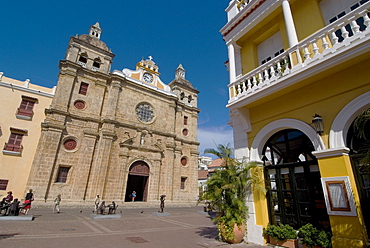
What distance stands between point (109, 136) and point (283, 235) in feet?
57.0

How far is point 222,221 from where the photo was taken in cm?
666

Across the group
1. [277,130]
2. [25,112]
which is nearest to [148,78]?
[25,112]

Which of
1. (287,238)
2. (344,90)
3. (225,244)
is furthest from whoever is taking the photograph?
(225,244)

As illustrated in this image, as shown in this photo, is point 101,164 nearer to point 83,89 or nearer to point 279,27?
point 83,89

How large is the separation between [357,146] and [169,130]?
20666 mm

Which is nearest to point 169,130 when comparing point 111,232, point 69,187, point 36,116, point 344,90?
point 69,187

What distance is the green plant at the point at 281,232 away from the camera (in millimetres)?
5395

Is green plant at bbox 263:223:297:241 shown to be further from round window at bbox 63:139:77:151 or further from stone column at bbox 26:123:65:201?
round window at bbox 63:139:77:151

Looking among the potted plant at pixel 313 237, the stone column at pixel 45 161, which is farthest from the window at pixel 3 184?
the potted plant at pixel 313 237

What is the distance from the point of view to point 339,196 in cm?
462

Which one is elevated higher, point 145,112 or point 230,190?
point 145,112

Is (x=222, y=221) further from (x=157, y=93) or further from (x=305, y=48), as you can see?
(x=157, y=93)

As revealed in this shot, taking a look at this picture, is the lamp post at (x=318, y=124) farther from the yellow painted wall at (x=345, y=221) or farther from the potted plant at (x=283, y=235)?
the potted plant at (x=283, y=235)

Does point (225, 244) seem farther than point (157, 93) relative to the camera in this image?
No
